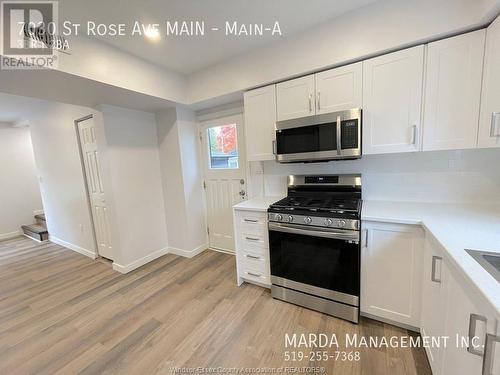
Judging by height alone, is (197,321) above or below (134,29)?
below

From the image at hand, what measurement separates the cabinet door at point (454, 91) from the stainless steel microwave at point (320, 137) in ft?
1.69

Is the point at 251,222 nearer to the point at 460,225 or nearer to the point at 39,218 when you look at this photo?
the point at 460,225

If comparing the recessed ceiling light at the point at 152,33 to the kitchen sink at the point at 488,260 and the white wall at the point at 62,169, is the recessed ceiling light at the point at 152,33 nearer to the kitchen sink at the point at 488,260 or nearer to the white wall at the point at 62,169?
the white wall at the point at 62,169

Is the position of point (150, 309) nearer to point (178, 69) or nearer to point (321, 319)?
point (321, 319)

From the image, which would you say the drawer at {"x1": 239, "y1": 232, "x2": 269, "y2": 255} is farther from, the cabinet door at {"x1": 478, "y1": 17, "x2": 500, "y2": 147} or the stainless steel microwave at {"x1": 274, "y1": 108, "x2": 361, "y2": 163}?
the cabinet door at {"x1": 478, "y1": 17, "x2": 500, "y2": 147}

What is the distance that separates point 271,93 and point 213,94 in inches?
30.2

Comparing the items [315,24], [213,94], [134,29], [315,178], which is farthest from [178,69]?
[315,178]

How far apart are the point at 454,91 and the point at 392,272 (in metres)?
1.40

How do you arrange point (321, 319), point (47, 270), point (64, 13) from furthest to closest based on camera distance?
point (47, 270) → point (321, 319) → point (64, 13)

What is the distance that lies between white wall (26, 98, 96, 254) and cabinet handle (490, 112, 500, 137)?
4072mm

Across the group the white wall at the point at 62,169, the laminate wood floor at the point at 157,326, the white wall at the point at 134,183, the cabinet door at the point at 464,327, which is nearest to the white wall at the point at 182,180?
the white wall at the point at 134,183

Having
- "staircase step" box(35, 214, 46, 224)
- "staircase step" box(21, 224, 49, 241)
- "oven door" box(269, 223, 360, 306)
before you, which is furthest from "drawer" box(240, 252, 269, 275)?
"staircase step" box(35, 214, 46, 224)

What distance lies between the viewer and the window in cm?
296

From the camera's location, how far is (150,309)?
2068mm
